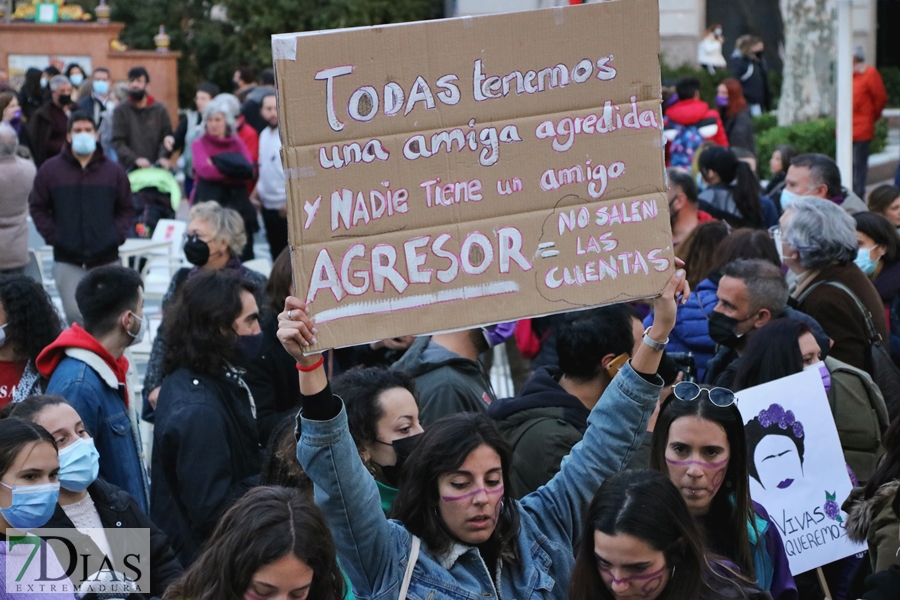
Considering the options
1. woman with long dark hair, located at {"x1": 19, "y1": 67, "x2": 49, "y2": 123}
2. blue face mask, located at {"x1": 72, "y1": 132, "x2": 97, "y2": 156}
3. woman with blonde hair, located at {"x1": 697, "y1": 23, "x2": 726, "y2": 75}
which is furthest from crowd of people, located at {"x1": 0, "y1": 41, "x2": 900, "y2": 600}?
woman with blonde hair, located at {"x1": 697, "y1": 23, "x2": 726, "y2": 75}

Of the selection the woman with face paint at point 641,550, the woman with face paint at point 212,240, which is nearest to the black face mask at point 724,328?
the woman with face paint at point 641,550

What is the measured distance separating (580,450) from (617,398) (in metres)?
0.20

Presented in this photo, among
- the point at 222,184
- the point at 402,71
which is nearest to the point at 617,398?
the point at 402,71

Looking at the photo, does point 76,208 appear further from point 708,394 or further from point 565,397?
point 708,394

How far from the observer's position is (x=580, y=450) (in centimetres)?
354

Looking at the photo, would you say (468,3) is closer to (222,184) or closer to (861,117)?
(861,117)

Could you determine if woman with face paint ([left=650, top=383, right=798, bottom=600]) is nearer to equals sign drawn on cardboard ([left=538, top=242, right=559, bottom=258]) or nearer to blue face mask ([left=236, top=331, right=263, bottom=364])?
equals sign drawn on cardboard ([left=538, top=242, right=559, bottom=258])

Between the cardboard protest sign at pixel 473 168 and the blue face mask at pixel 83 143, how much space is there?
675cm

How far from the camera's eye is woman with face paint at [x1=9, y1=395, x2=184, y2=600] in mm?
3938

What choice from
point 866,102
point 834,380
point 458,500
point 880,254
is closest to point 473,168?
point 458,500

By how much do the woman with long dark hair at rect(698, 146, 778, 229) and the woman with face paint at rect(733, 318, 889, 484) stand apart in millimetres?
3669

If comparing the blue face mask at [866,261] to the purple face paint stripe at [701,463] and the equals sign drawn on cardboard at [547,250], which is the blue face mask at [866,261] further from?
the equals sign drawn on cardboard at [547,250]

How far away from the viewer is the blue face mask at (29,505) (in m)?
3.53

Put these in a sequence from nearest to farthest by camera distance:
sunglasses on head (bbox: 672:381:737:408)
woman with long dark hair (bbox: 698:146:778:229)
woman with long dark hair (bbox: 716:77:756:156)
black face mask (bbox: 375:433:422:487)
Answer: sunglasses on head (bbox: 672:381:737:408)
black face mask (bbox: 375:433:422:487)
woman with long dark hair (bbox: 698:146:778:229)
woman with long dark hair (bbox: 716:77:756:156)
